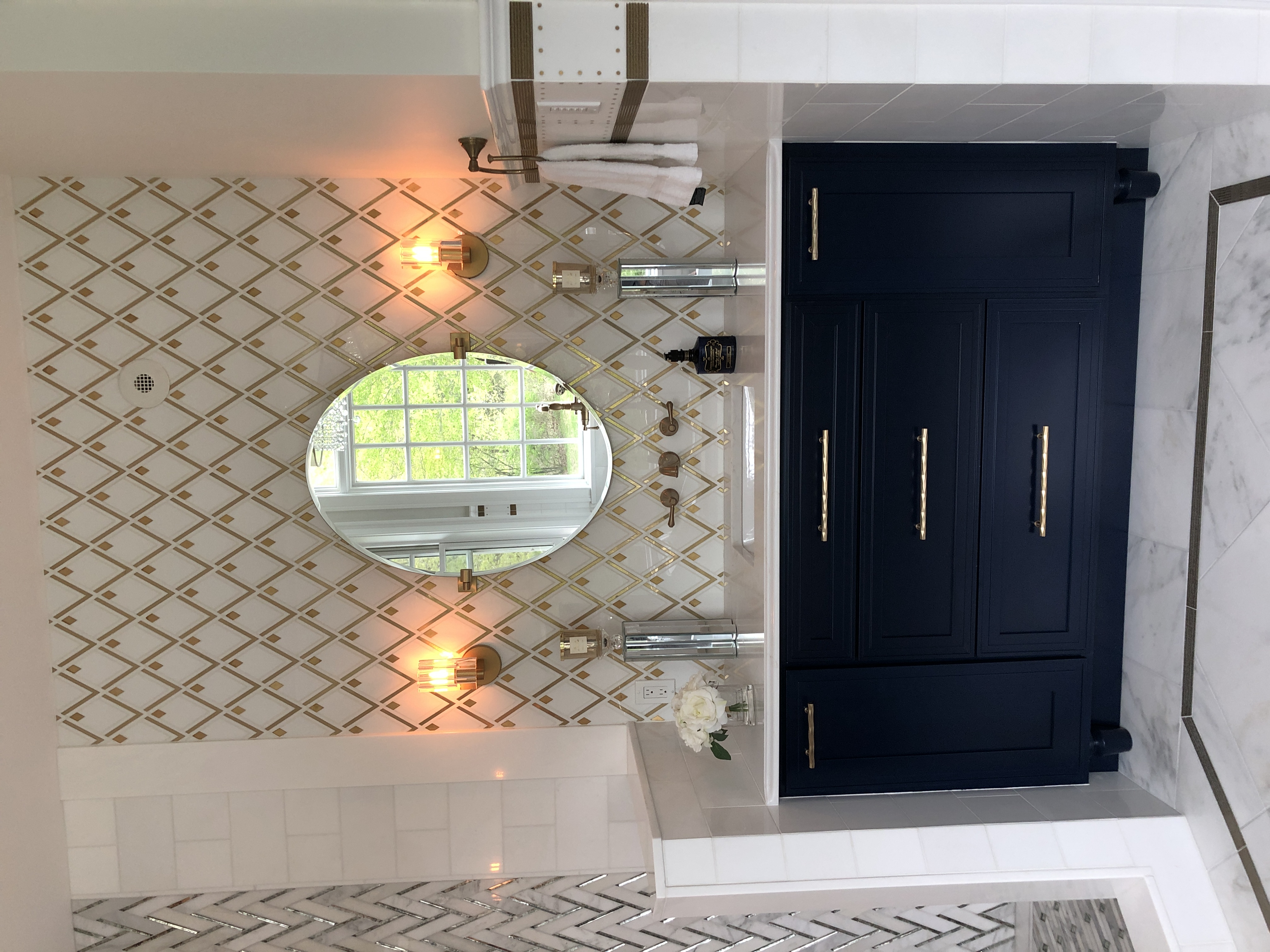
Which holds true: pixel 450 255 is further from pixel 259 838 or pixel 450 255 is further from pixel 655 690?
pixel 259 838

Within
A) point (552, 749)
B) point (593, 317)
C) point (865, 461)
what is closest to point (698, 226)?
point (593, 317)

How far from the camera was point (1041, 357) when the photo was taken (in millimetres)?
2137

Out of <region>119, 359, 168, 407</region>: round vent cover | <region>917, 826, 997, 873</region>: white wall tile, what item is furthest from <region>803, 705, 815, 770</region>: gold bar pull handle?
<region>119, 359, 168, 407</region>: round vent cover

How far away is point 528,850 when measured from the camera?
2.63 meters

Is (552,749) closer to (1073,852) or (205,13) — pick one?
(1073,852)

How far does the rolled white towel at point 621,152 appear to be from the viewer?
191 centimetres

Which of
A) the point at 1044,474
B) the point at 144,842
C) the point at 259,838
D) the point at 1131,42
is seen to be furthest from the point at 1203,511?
the point at 144,842

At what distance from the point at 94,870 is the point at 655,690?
5.97 feet

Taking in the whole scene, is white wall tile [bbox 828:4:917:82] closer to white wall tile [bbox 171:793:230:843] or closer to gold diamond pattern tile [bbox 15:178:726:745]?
gold diamond pattern tile [bbox 15:178:726:745]

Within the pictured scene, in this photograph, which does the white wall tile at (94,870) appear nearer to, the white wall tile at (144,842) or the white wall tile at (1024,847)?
the white wall tile at (144,842)

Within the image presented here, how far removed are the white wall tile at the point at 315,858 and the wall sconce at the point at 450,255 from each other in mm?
1786

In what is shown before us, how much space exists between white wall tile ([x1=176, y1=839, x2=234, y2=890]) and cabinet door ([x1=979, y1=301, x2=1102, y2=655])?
2371mm

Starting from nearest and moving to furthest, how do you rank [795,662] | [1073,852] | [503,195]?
[1073,852] < [795,662] < [503,195]

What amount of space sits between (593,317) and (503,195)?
445mm
